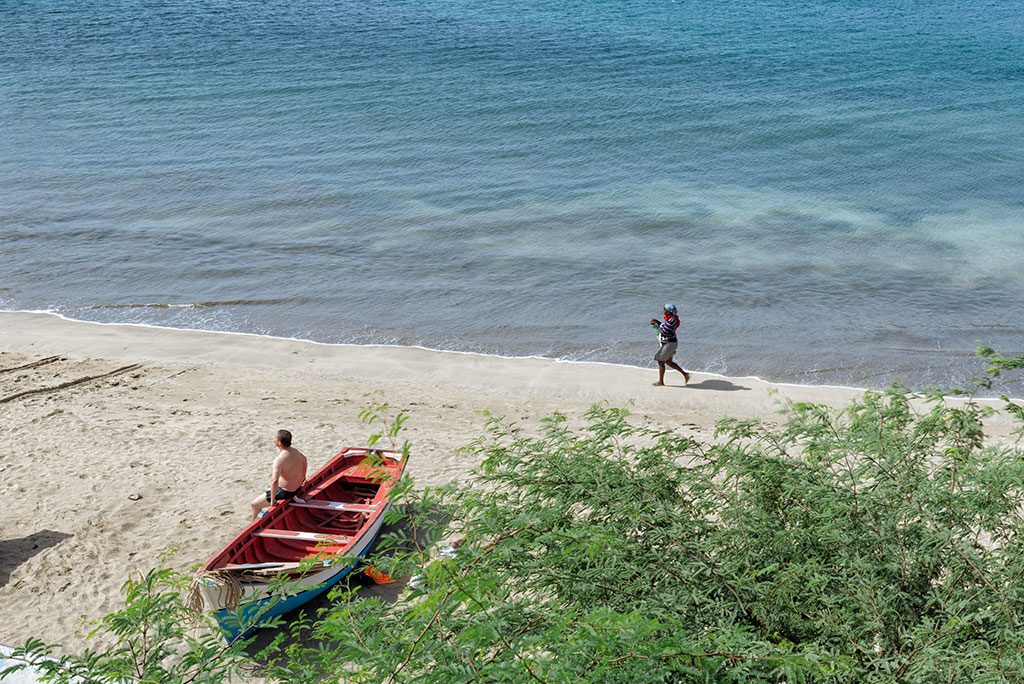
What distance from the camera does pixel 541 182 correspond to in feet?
105

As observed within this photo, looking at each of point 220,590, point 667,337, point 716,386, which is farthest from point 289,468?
point 716,386

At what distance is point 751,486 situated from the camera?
6793mm

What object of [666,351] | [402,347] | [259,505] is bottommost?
[259,505]

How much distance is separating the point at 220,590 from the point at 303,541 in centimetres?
196

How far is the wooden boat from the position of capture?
9.07 metres

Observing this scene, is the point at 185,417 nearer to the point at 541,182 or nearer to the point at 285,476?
the point at 285,476

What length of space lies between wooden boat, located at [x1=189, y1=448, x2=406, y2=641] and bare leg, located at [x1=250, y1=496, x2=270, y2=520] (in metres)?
0.24

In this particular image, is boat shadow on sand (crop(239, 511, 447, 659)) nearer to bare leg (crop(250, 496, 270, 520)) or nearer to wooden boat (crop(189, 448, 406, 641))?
wooden boat (crop(189, 448, 406, 641))

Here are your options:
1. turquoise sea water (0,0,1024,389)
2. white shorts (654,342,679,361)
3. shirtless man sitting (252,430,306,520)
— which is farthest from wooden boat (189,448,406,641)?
turquoise sea water (0,0,1024,389)

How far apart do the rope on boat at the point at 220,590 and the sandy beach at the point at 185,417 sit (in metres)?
0.54

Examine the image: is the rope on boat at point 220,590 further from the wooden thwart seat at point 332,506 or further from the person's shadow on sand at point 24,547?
the person's shadow on sand at point 24,547

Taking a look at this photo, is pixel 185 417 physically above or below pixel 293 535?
above

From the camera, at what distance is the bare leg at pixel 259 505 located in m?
11.4

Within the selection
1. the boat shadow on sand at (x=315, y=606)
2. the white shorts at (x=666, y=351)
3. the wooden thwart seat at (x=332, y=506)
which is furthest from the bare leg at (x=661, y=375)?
the boat shadow on sand at (x=315, y=606)
